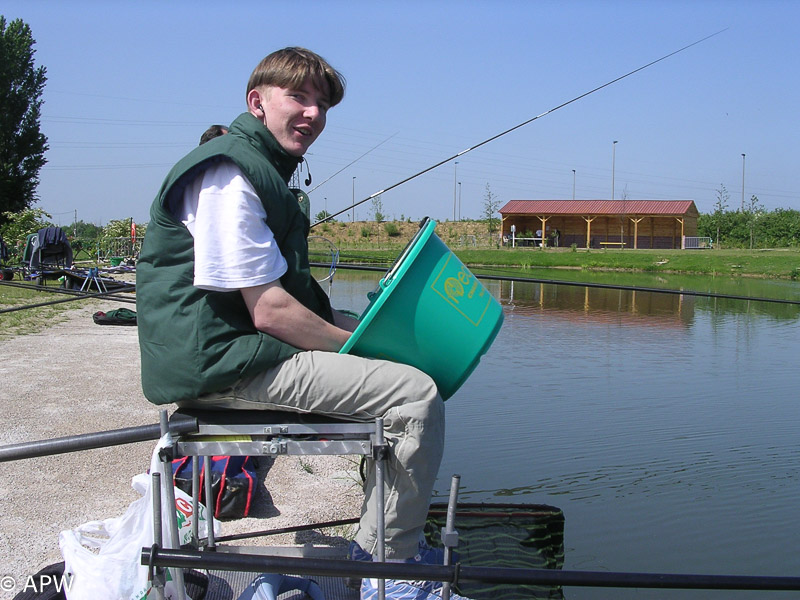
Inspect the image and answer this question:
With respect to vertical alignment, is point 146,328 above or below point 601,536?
above

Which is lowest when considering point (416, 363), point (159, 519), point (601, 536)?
point (601, 536)

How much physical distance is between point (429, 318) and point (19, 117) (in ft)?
129

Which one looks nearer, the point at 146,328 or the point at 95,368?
the point at 146,328

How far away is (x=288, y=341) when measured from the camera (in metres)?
2.51

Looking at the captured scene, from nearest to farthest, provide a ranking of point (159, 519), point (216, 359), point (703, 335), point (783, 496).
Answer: point (159, 519) < point (216, 359) < point (783, 496) < point (703, 335)

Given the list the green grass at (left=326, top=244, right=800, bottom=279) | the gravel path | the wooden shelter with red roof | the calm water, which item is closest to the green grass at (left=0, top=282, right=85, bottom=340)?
the gravel path

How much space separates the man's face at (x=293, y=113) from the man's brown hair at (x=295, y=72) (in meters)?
0.02

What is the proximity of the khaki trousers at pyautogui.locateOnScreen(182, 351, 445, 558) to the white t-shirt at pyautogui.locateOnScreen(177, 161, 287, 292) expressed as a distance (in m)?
0.30

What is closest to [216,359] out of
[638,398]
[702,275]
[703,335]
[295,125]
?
[295,125]

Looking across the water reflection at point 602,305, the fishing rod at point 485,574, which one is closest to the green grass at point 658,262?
the water reflection at point 602,305

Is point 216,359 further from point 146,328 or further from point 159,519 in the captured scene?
point 159,519

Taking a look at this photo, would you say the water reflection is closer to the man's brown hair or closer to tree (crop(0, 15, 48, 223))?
the man's brown hair

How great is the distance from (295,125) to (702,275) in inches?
1143

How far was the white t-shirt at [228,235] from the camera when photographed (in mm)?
2340
